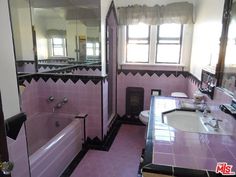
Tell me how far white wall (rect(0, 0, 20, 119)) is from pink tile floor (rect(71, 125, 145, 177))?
53.8 inches

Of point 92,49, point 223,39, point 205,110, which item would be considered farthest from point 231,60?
point 92,49

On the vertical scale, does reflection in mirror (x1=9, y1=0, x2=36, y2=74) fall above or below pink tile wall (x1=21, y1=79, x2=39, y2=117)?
above

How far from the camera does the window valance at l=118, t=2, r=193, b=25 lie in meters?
2.92

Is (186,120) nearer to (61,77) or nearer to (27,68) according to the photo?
(61,77)

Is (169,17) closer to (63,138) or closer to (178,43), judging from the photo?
(178,43)

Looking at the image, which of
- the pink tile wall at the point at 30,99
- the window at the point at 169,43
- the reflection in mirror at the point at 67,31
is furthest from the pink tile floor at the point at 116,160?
Answer: the window at the point at 169,43

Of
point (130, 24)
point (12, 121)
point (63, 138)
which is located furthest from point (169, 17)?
point (12, 121)

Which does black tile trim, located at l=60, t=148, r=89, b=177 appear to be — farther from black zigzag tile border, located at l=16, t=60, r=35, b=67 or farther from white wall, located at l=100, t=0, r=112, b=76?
black zigzag tile border, located at l=16, t=60, r=35, b=67

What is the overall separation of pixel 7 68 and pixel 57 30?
191cm

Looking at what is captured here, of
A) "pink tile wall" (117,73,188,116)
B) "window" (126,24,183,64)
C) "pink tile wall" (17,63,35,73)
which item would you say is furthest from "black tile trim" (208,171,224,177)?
"window" (126,24,183,64)

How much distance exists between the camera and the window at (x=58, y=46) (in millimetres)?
2814

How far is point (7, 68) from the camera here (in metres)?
1.05

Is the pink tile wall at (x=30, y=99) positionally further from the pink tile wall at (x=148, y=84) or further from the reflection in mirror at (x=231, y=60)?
the reflection in mirror at (x=231, y=60)

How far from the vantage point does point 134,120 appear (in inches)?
141
